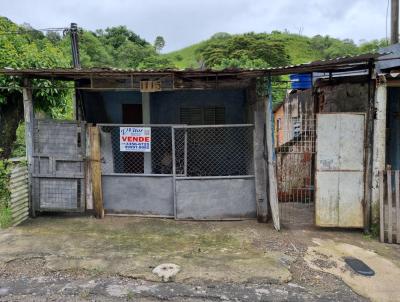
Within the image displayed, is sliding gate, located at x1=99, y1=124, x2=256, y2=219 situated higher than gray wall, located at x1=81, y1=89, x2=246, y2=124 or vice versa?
gray wall, located at x1=81, y1=89, x2=246, y2=124

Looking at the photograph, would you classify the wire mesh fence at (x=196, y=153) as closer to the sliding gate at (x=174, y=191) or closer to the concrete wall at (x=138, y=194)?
the sliding gate at (x=174, y=191)

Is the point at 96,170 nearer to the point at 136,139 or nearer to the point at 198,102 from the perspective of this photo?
the point at 136,139

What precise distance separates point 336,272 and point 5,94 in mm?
8637

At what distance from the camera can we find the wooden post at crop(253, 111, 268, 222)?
698cm

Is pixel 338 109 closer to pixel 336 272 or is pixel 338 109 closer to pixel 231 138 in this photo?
pixel 231 138

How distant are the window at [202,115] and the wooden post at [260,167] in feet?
9.54

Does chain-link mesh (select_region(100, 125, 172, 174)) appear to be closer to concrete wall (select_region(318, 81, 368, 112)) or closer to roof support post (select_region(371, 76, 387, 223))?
concrete wall (select_region(318, 81, 368, 112))

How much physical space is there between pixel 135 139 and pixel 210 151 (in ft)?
9.95

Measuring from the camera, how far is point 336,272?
4980 millimetres

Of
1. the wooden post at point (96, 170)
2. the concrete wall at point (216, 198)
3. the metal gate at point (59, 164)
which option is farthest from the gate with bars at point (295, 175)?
the metal gate at point (59, 164)

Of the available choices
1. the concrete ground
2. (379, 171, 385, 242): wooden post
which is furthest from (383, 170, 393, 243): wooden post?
the concrete ground

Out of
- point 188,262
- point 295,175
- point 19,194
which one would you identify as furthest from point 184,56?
point 188,262

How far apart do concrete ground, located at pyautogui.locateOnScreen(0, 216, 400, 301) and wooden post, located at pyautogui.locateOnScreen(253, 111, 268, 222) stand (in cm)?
31

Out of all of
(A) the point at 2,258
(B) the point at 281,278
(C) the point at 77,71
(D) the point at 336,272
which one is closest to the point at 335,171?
(D) the point at 336,272
